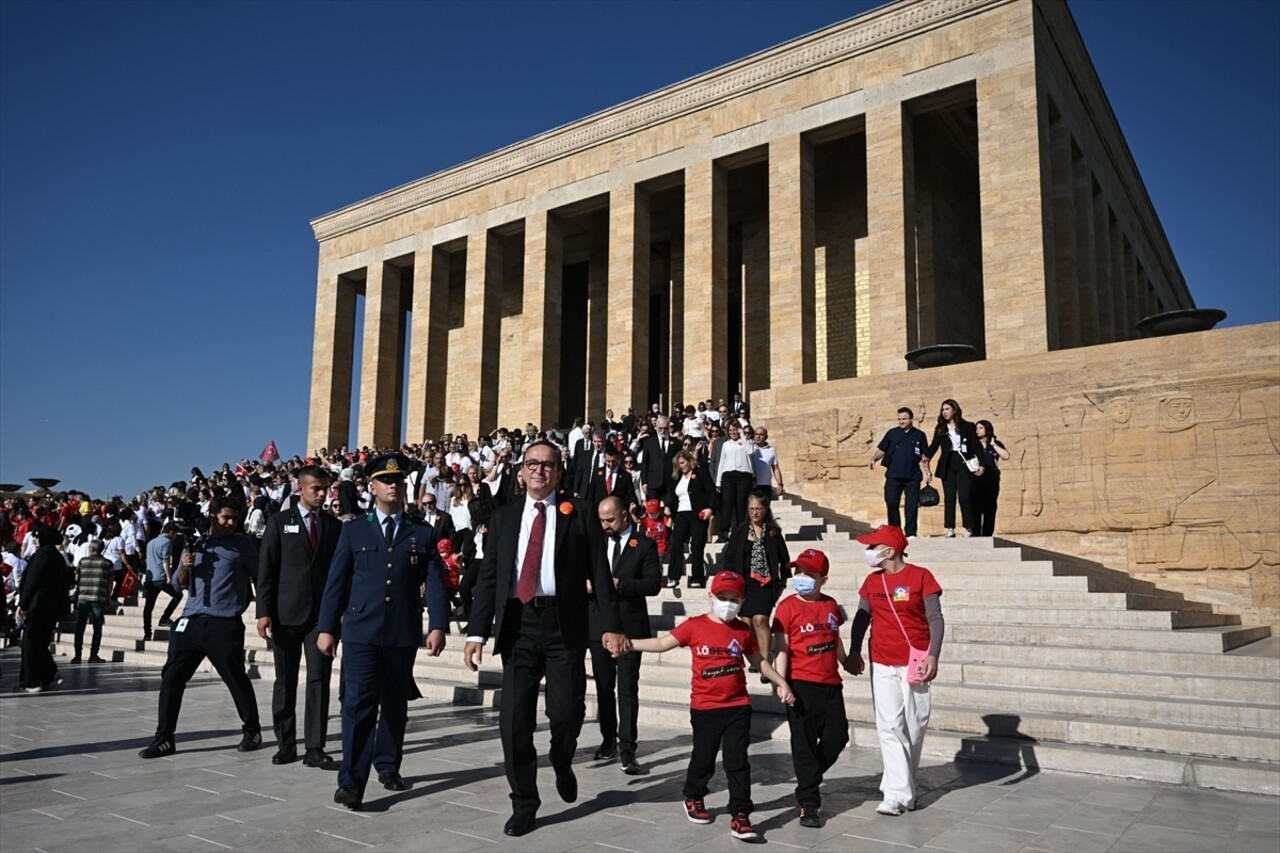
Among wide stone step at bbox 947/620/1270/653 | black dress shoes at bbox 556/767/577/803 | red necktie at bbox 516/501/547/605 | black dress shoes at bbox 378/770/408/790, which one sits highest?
red necktie at bbox 516/501/547/605

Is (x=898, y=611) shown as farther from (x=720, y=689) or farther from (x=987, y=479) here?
(x=987, y=479)

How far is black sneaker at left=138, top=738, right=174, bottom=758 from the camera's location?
624 centimetres

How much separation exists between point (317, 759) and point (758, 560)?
3.56 metres

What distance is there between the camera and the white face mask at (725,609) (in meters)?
4.92

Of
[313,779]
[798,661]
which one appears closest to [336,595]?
[313,779]

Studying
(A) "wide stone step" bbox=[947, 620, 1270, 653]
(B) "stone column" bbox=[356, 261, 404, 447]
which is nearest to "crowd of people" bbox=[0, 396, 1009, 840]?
(A) "wide stone step" bbox=[947, 620, 1270, 653]

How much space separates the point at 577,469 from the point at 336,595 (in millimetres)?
8725

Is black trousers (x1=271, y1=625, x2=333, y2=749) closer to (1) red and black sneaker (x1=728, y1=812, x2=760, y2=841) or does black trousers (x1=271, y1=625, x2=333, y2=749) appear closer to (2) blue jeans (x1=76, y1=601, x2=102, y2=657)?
(1) red and black sneaker (x1=728, y1=812, x2=760, y2=841)

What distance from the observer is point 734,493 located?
11.8 meters

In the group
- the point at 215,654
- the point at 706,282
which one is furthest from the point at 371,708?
the point at 706,282

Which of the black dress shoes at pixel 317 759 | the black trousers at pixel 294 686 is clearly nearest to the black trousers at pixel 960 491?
the black trousers at pixel 294 686

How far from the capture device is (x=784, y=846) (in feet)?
14.1

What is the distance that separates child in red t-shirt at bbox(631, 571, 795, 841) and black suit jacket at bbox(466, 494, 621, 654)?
14.1 inches

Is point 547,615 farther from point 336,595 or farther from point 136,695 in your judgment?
point 136,695
